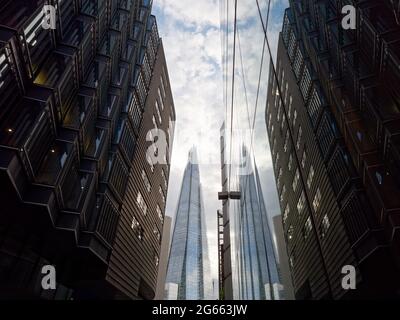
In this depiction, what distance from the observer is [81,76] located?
15.3m

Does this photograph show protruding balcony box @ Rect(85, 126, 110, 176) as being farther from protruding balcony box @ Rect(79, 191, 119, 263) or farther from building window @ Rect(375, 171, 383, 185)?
building window @ Rect(375, 171, 383, 185)

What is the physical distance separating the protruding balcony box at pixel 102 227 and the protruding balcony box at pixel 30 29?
295 inches

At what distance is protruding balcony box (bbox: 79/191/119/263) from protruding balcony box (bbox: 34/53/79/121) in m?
5.33

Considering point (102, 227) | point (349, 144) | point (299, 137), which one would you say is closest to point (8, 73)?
point (102, 227)

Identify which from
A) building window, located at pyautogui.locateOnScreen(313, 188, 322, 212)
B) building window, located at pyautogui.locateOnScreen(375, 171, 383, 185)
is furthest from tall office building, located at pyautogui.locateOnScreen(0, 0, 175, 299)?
building window, located at pyautogui.locateOnScreen(313, 188, 322, 212)

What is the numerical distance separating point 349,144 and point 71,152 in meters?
13.2

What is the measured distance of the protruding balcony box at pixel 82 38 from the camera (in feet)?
47.1

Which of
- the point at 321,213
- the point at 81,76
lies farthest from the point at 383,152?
Answer: the point at 81,76

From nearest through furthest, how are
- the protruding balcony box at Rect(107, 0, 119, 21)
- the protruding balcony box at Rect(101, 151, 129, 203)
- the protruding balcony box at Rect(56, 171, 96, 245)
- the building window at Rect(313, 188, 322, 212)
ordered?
the protruding balcony box at Rect(56, 171, 96, 245)
the protruding balcony box at Rect(101, 151, 129, 203)
the building window at Rect(313, 188, 322, 212)
the protruding balcony box at Rect(107, 0, 119, 21)

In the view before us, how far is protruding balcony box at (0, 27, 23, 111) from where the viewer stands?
9188 millimetres

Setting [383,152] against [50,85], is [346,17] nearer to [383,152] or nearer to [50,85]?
[383,152]

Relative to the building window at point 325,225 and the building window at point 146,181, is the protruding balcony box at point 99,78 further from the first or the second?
the building window at point 325,225

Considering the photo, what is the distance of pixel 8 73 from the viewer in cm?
983

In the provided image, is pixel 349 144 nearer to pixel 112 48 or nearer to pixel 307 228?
pixel 307 228
